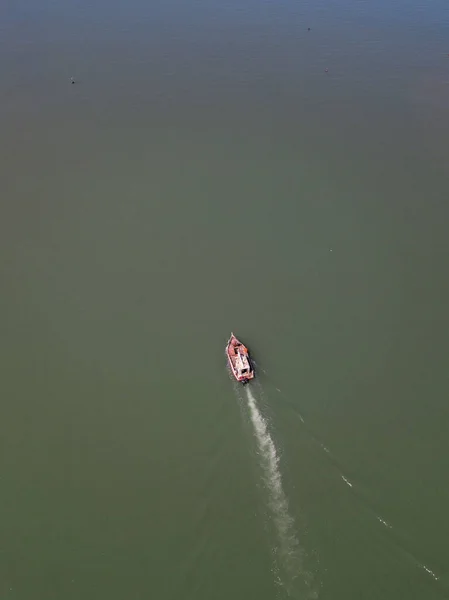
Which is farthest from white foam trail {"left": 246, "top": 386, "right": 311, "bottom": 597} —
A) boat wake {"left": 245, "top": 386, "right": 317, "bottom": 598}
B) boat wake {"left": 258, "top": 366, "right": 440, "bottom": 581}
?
boat wake {"left": 258, "top": 366, "right": 440, "bottom": 581}

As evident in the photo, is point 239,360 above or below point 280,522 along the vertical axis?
above

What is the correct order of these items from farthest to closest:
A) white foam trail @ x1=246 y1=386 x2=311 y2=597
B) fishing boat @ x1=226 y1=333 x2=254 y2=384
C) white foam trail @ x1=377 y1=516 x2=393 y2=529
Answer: fishing boat @ x1=226 y1=333 x2=254 y2=384
white foam trail @ x1=377 y1=516 x2=393 y2=529
white foam trail @ x1=246 y1=386 x2=311 y2=597

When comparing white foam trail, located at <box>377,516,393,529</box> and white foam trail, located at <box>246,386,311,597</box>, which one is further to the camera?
white foam trail, located at <box>377,516,393,529</box>

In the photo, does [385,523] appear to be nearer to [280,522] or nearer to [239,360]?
[280,522]

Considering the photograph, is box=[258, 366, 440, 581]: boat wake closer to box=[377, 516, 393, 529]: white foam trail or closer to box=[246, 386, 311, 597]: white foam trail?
box=[377, 516, 393, 529]: white foam trail

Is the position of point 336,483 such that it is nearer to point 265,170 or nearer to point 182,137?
point 265,170

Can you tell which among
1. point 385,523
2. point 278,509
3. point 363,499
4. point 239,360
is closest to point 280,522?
point 278,509

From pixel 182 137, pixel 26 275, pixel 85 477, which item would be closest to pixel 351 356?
pixel 85 477

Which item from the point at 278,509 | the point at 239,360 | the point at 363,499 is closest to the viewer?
the point at 278,509
